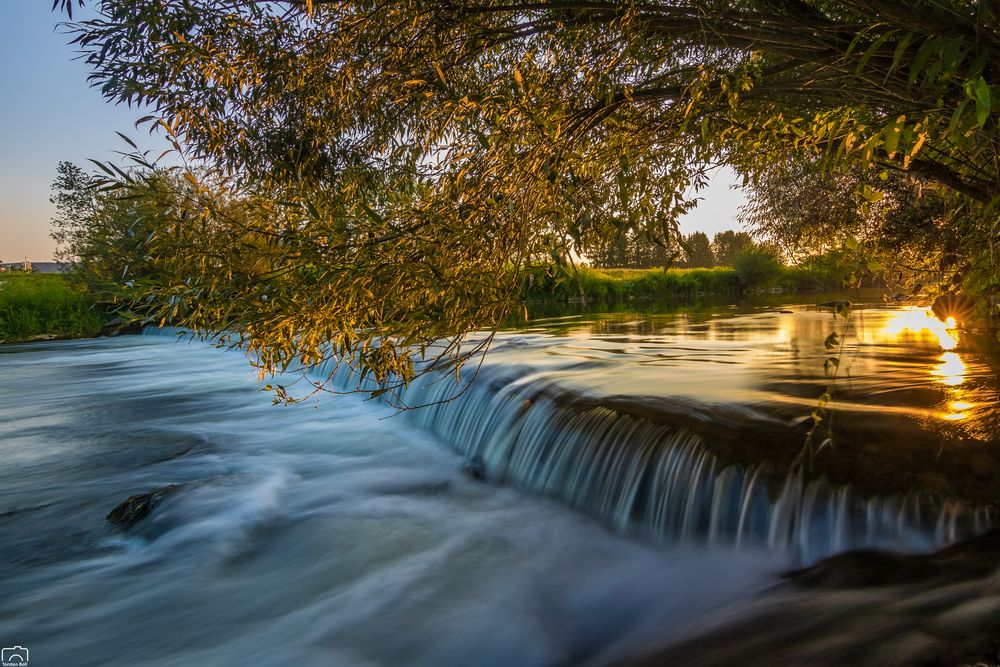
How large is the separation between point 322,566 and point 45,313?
2965cm

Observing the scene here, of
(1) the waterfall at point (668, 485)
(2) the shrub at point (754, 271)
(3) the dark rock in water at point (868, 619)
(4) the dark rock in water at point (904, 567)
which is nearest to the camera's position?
(3) the dark rock in water at point (868, 619)

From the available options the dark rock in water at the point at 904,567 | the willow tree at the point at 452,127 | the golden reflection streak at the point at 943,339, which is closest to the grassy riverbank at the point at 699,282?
the golden reflection streak at the point at 943,339

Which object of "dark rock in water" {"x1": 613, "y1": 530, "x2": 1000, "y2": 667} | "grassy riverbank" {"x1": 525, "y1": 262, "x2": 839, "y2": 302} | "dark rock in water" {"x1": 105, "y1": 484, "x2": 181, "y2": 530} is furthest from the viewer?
"grassy riverbank" {"x1": 525, "y1": 262, "x2": 839, "y2": 302}

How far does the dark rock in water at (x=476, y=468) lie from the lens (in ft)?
23.8

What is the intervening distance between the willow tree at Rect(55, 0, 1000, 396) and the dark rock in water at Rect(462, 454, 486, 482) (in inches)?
97.5

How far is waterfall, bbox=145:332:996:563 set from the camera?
13.6 ft

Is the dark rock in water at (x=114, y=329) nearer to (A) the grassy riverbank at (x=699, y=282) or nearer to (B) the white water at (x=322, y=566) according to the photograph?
(A) the grassy riverbank at (x=699, y=282)

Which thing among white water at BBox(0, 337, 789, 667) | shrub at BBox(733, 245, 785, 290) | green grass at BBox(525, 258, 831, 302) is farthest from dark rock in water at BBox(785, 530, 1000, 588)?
shrub at BBox(733, 245, 785, 290)

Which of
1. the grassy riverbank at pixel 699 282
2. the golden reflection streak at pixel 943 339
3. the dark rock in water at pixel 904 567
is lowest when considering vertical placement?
the dark rock in water at pixel 904 567

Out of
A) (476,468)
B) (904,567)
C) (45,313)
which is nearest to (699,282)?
(45,313)

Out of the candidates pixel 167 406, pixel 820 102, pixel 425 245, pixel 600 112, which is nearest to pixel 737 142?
pixel 820 102

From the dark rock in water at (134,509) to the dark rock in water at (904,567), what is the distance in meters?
5.55

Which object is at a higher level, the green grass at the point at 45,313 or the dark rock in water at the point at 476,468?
the green grass at the point at 45,313

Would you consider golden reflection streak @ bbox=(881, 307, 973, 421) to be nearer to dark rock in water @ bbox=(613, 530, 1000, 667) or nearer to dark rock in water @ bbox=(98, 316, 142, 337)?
dark rock in water @ bbox=(613, 530, 1000, 667)
